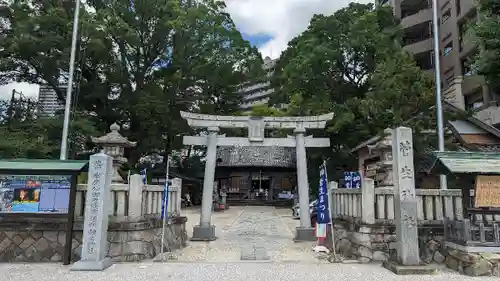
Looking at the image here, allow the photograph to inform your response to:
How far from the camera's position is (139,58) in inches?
1110

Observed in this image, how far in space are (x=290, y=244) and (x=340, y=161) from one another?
45.3 ft

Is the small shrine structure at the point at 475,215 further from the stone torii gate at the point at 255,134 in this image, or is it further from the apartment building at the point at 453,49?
the apartment building at the point at 453,49

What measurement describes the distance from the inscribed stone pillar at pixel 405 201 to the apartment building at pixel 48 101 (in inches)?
907

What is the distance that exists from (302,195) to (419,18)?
26.0 m

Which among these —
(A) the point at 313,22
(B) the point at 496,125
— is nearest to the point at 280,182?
(A) the point at 313,22

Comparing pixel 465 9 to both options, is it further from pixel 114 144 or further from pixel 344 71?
pixel 114 144

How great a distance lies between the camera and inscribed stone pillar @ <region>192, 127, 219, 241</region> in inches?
528

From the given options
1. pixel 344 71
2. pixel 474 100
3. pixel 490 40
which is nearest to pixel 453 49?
pixel 474 100

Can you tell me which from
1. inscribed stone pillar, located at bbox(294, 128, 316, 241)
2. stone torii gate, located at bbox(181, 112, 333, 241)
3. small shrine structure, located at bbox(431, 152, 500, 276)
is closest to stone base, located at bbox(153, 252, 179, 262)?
stone torii gate, located at bbox(181, 112, 333, 241)

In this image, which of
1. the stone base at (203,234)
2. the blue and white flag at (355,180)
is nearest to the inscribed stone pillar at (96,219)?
the stone base at (203,234)

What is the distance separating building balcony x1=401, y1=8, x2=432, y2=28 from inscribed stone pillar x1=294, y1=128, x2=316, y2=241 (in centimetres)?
2379

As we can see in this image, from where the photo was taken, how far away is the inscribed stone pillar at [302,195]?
43.9 ft

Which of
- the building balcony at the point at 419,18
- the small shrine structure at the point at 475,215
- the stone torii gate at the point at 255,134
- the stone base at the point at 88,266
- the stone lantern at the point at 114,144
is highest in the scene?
the building balcony at the point at 419,18

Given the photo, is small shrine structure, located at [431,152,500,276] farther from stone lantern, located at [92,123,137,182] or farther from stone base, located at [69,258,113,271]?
stone lantern, located at [92,123,137,182]
